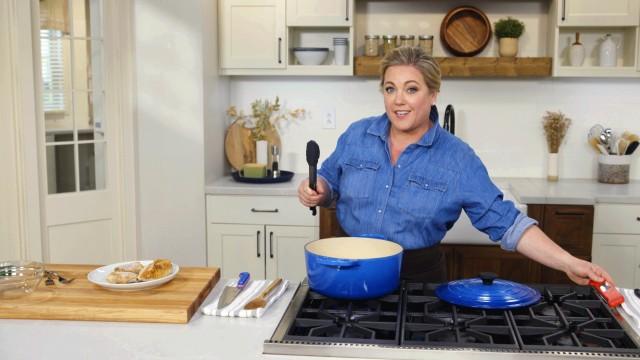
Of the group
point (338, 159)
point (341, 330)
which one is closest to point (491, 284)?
point (341, 330)

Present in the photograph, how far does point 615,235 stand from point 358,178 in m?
1.81

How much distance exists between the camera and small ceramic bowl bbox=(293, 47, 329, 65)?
3967 mm

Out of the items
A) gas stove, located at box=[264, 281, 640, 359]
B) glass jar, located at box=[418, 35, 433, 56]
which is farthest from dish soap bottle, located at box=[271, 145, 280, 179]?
gas stove, located at box=[264, 281, 640, 359]

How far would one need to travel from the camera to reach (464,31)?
13.2 ft

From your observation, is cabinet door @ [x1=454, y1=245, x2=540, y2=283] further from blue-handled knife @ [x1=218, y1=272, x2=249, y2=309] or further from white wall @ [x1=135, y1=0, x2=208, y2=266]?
blue-handled knife @ [x1=218, y1=272, x2=249, y2=309]

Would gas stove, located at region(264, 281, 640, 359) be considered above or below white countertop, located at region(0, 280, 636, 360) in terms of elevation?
above

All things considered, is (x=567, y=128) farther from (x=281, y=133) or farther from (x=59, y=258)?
(x=59, y=258)

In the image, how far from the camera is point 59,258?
3.63m

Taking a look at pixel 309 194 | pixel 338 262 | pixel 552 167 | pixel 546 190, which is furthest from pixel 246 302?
pixel 552 167

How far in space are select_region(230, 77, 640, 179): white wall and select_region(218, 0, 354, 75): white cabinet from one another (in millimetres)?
286

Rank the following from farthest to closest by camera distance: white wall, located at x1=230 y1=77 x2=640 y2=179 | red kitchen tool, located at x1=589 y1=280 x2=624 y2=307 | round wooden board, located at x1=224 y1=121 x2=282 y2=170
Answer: round wooden board, located at x1=224 y1=121 x2=282 y2=170, white wall, located at x1=230 y1=77 x2=640 y2=179, red kitchen tool, located at x1=589 y1=280 x2=624 y2=307

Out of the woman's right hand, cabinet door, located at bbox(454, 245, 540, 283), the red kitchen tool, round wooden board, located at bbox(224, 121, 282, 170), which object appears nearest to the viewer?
the red kitchen tool

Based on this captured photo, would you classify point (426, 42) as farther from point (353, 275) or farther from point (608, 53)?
point (353, 275)

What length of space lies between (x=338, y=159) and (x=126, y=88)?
1.71m
